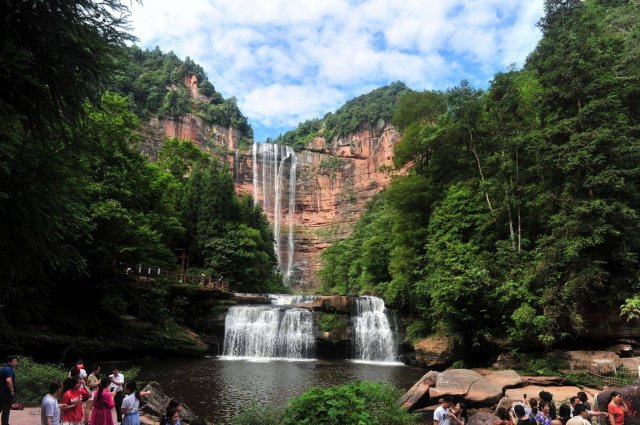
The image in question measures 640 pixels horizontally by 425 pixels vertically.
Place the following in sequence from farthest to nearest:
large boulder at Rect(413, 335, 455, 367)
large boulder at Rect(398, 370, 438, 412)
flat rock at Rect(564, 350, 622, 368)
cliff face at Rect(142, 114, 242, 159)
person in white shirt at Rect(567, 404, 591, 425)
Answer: cliff face at Rect(142, 114, 242, 159) → large boulder at Rect(413, 335, 455, 367) → flat rock at Rect(564, 350, 622, 368) → large boulder at Rect(398, 370, 438, 412) → person in white shirt at Rect(567, 404, 591, 425)

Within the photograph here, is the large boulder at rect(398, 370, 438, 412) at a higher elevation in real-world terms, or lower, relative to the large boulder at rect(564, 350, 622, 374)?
lower

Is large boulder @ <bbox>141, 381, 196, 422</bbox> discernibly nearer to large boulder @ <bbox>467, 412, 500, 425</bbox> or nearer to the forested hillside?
large boulder @ <bbox>467, 412, 500, 425</bbox>

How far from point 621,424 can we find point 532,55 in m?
17.1

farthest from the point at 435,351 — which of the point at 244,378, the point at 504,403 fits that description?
the point at 244,378

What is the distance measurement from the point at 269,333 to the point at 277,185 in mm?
40498

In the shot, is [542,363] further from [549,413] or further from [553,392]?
[549,413]

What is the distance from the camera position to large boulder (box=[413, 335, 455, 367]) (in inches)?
739

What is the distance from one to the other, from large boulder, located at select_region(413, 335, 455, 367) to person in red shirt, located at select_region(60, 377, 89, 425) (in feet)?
51.9

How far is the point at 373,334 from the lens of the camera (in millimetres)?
23547

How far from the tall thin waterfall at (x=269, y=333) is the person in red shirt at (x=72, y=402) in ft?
56.7

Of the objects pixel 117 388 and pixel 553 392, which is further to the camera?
pixel 553 392

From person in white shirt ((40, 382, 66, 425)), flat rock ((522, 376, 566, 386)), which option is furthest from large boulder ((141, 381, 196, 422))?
flat rock ((522, 376, 566, 386))

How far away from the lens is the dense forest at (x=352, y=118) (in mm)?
65312

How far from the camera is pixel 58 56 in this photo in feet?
13.3
